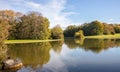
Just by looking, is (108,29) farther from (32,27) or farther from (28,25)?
(28,25)

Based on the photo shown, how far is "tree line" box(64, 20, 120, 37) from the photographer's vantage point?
136875 mm

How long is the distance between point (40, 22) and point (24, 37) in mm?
9553

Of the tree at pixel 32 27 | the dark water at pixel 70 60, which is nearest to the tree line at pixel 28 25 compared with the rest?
the tree at pixel 32 27

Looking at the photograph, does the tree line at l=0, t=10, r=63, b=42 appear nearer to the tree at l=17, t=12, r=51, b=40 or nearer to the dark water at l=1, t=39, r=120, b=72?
the tree at l=17, t=12, r=51, b=40

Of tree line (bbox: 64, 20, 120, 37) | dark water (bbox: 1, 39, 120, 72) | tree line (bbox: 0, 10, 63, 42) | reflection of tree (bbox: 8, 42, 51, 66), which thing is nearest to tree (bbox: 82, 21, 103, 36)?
tree line (bbox: 64, 20, 120, 37)

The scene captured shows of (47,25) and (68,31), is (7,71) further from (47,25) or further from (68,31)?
(68,31)

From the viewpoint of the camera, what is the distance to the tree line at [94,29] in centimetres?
13688

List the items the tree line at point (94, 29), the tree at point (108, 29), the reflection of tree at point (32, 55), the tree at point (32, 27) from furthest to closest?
1. the tree at point (108, 29)
2. the tree line at point (94, 29)
3. the tree at point (32, 27)
4. the reflection of tree at point (32, 55)

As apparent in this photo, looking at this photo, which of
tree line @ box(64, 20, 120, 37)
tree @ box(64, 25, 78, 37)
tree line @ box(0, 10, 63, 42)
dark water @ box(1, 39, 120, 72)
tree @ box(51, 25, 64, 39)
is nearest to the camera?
dark water @ box(1, 39, 120, 72)

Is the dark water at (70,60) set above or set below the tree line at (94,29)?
below

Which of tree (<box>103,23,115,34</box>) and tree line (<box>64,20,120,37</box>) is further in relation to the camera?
tree (<box>103,23,115,34</box>)

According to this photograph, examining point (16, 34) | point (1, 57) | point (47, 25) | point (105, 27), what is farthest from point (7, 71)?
point (105, 27)

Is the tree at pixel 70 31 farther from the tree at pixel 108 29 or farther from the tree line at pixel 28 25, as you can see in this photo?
the tree line at pixel 28 25

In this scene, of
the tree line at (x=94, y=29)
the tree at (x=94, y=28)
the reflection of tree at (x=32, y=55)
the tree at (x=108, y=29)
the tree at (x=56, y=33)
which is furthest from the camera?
the tree at (x=108, y=29)
